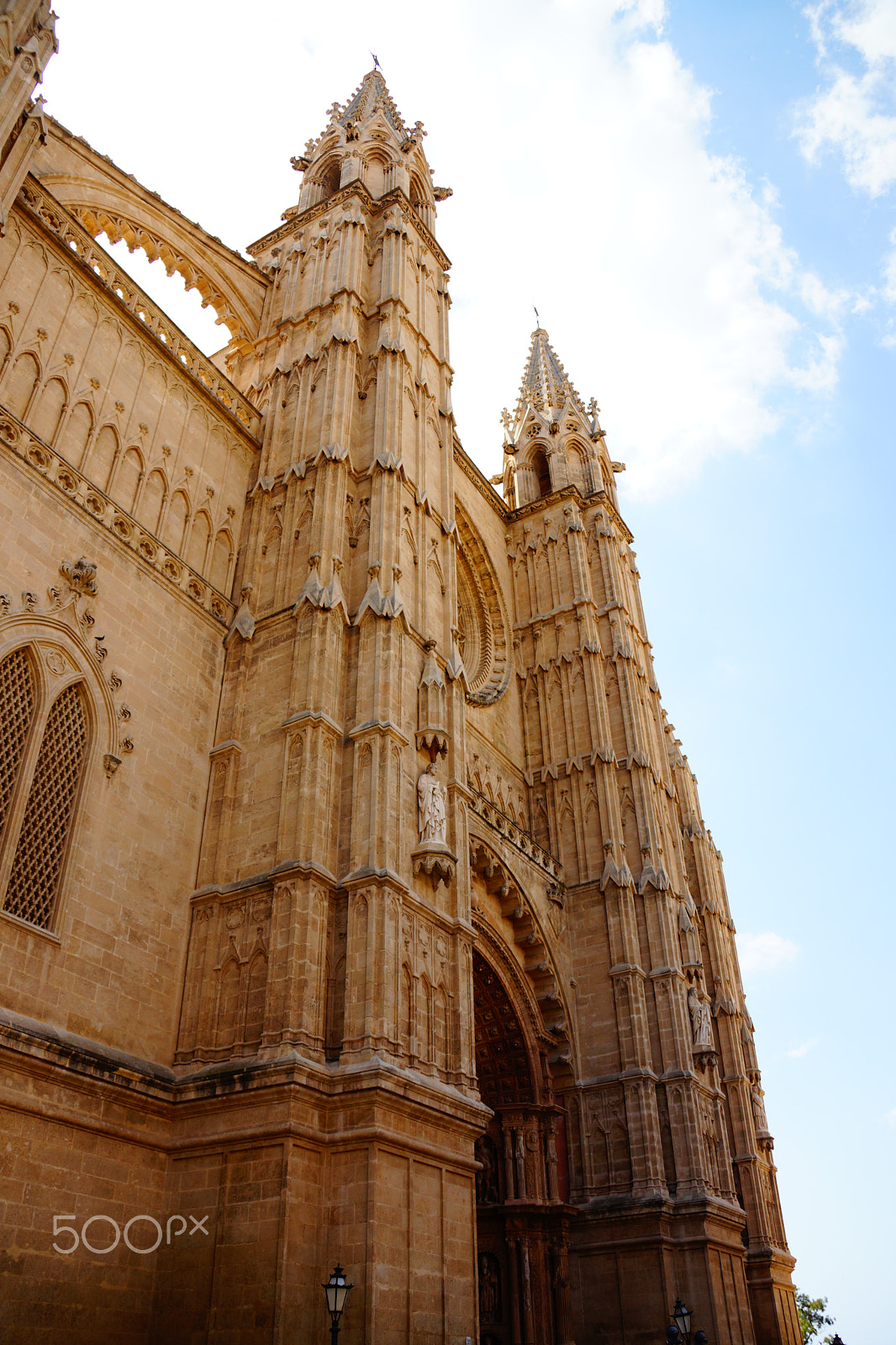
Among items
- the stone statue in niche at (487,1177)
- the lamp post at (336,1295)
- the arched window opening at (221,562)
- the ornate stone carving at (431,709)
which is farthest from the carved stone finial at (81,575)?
the stone statue in niche at (487,1177)

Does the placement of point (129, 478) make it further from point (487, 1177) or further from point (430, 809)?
point (487, 1177)

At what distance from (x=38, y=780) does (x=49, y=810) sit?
0.40 metres

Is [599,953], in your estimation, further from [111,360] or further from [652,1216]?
[111,360]

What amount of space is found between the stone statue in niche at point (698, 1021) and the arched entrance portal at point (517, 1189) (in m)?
3.47

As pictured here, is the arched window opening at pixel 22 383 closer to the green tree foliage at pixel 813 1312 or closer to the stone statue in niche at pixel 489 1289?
the stone statue in niche at pixel 489 1289

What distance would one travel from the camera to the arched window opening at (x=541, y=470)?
3444 cm

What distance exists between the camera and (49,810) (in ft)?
42.8

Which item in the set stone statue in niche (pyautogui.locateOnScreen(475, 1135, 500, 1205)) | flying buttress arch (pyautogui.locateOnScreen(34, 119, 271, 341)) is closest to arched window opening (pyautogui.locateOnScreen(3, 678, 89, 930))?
flying buttress arch (pyautogui.locateOnScreen(34, 119, 271, 341))

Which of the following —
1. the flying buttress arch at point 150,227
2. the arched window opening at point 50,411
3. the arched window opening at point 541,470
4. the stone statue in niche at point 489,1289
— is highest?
the arched window opening at point 541,470

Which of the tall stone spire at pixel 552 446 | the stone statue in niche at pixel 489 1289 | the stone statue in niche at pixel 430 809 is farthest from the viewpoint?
the tall stone spire at pixel 552 446

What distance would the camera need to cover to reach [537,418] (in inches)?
1380

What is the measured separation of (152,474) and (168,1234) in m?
10.8

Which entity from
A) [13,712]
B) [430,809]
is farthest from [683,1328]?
[13,712]

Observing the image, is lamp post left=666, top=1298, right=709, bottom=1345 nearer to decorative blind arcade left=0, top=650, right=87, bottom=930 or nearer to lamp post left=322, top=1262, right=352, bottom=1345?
lamp post left=322, top=1262, right=352, bottom=1345
